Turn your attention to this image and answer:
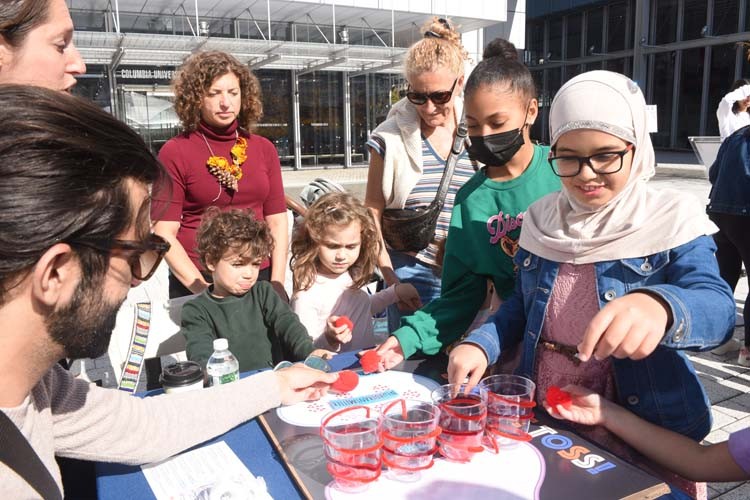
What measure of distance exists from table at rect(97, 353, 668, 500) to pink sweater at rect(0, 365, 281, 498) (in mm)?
43

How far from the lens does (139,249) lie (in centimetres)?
112

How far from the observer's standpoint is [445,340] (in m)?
1.85

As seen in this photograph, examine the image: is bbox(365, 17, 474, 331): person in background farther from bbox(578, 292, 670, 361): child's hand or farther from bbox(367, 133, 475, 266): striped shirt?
bbox(578, 292, 670, 361): child's hand

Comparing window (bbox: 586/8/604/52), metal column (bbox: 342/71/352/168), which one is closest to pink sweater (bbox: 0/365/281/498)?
metal column (bbox: 342/71/352/168)

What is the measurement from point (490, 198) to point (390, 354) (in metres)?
0.65

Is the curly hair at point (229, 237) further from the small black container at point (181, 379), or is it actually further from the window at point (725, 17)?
the window at point (725, 17)

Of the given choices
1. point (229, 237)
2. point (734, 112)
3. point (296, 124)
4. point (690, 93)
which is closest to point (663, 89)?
point (690, 93)

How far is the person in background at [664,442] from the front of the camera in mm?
1217

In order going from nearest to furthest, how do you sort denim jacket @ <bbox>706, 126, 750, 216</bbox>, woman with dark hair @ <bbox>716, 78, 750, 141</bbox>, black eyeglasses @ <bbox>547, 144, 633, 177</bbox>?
black eyeglasses @ <bbox>547, 144, 633, 177</bbox>, denim jacket @ <bbox>706, 126, 750, 216</bbox>, woman with dark hair @ <bbox>716, 78, 750, 141</bbox>

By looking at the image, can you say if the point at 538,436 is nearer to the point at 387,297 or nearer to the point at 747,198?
the point at 387,297

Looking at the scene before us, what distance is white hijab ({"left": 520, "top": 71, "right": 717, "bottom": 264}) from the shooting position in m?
1.34

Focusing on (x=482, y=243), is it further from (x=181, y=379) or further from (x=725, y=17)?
(x=725, y=17)

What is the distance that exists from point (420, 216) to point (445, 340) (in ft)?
3.12

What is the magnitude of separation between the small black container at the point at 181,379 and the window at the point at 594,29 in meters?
25.1
